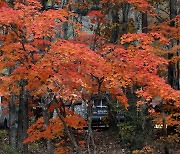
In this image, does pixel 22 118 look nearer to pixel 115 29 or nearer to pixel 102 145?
pixel 102 145

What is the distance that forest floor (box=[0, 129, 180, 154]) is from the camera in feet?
48.7

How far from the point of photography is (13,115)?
1502 cm

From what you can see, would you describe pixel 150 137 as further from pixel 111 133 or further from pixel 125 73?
pixel 125 73

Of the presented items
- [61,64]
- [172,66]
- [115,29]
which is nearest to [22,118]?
[61,64]

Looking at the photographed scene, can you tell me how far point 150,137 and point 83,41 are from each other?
4989mm

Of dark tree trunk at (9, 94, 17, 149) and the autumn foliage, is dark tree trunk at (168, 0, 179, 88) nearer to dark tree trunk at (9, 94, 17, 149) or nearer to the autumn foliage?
the autumn foliage

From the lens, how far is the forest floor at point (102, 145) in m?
14.8

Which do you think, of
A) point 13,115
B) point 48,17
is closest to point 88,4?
point 13,115

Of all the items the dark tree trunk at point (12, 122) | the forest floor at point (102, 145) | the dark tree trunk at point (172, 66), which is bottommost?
the forest floor at point (102, 145)

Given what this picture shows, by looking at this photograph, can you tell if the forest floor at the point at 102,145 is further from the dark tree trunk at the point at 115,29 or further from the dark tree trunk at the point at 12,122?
the dark tree trunk at the point at 115,29

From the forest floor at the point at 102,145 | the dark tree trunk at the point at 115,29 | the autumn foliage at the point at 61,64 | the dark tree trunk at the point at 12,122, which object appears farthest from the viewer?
the dark tree trunk at the point at 115,29

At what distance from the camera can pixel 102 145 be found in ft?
55.0

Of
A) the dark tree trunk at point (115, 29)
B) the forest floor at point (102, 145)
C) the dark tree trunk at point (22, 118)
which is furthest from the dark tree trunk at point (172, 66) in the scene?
the dark tree trunk at point (22, 118)

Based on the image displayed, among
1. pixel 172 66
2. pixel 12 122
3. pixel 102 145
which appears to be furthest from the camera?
pixel 172 66
